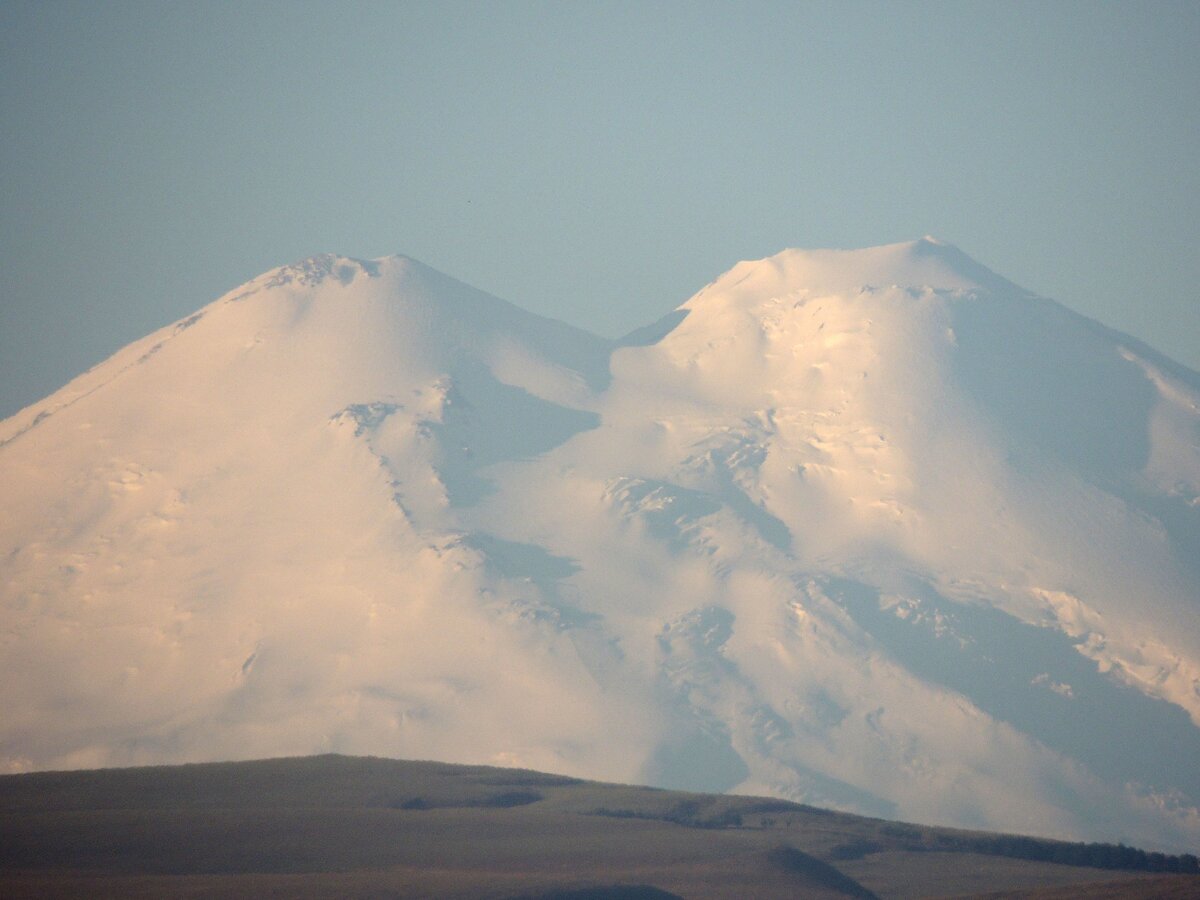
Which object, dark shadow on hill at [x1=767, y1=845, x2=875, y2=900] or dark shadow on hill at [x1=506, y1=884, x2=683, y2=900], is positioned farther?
dark shadow on hill at [x1=767, y1=845, x2=875, y2=900]

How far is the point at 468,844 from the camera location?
281 ft

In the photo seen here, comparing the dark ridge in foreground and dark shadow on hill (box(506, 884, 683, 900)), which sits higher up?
the dark ridge in foreground

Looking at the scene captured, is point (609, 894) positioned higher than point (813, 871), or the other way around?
point (813, 871)

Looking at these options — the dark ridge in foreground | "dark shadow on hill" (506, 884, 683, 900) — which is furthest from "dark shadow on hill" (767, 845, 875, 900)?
"dark shadow on hill" (506, 884, 683, 900)

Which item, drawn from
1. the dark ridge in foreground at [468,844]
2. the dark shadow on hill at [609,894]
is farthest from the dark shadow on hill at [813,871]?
the dark shadow on hill at [609,894]

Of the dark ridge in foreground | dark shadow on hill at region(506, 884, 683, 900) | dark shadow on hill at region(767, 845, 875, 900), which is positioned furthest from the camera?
dark shadow on hill at region(767, 845, 875, 900)

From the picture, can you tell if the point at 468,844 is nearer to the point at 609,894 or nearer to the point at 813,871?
the point at 609,894

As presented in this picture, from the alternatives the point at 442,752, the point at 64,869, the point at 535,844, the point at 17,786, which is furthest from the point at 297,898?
the point at 442,752

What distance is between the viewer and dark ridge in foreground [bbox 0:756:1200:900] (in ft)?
236

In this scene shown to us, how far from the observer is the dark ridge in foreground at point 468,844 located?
236ft

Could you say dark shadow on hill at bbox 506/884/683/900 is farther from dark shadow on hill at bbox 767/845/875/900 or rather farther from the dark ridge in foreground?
dark shadow on hill at bbox 767/845/875/900

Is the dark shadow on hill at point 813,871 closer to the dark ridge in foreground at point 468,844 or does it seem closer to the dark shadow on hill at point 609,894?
the dark ridge in foreground at point 468,844

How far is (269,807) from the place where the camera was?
94.3 m

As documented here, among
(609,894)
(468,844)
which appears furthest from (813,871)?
(468,844)
